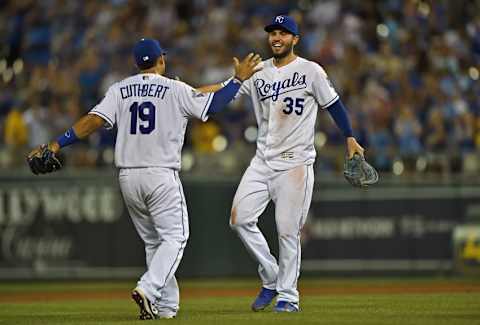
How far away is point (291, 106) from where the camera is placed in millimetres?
9328

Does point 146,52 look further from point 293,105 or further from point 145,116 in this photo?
point 293,105

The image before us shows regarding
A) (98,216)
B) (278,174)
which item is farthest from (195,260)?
(278,174)

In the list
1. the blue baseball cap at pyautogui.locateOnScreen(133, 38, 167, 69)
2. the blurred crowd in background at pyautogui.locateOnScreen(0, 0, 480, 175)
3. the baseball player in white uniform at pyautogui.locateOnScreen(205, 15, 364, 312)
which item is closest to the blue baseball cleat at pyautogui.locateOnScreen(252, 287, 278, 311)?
the baseball player in white uniform at pyautogui.locateOnScreen(205, 15, 364, 312)

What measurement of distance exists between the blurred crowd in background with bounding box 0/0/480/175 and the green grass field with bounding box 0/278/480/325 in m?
1.80

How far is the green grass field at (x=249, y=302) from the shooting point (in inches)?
343

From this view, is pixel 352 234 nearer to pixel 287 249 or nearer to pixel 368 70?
pixel 368 70

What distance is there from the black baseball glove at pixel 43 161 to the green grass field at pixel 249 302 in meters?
1.18

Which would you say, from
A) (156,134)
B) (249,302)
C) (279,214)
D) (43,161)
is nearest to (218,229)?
(249,302)

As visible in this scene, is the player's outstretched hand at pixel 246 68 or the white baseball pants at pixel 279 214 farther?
the white baseball pants at pixel 279 214

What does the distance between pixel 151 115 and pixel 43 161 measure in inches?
37.0

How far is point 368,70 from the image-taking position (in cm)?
1739

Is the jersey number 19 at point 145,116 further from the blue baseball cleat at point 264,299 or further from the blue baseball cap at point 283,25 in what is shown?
the blue baseball cleat at point 264,299

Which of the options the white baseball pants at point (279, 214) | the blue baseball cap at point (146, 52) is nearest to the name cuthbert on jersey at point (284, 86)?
the white baseball pants at point (279, 214)

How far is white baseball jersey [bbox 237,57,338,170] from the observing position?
9312 millimetres
